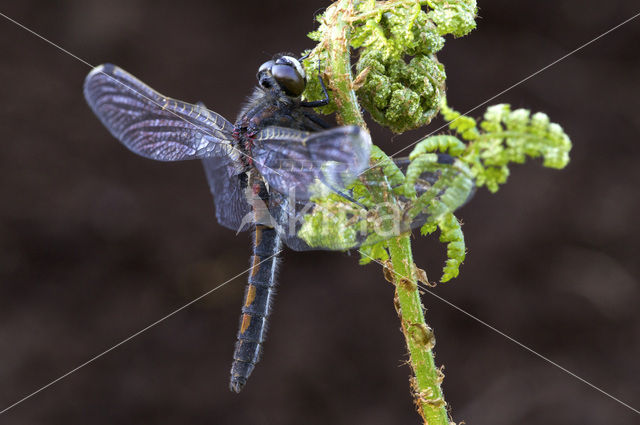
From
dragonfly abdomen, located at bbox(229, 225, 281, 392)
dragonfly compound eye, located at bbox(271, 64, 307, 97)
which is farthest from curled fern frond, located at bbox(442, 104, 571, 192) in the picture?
dragonfly abdomen, located at bbox(229, 225, 281, 392)

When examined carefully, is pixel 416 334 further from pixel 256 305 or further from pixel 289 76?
pixel 289 76

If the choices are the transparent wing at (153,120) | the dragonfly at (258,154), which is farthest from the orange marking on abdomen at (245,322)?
the transparent wing at (153,120)

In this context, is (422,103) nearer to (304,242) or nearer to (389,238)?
(389,238)

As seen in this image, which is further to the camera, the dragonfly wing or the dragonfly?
the dragonfly wing

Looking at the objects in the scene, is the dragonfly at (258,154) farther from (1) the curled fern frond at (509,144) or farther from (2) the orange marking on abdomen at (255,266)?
(1) the curled fern frond at (509,144)

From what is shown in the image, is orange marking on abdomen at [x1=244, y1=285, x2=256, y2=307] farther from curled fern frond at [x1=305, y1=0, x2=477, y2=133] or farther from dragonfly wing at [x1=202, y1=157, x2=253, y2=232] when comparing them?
curled fern frond at [x1=305, y1=0, x2=477, y2=133]
